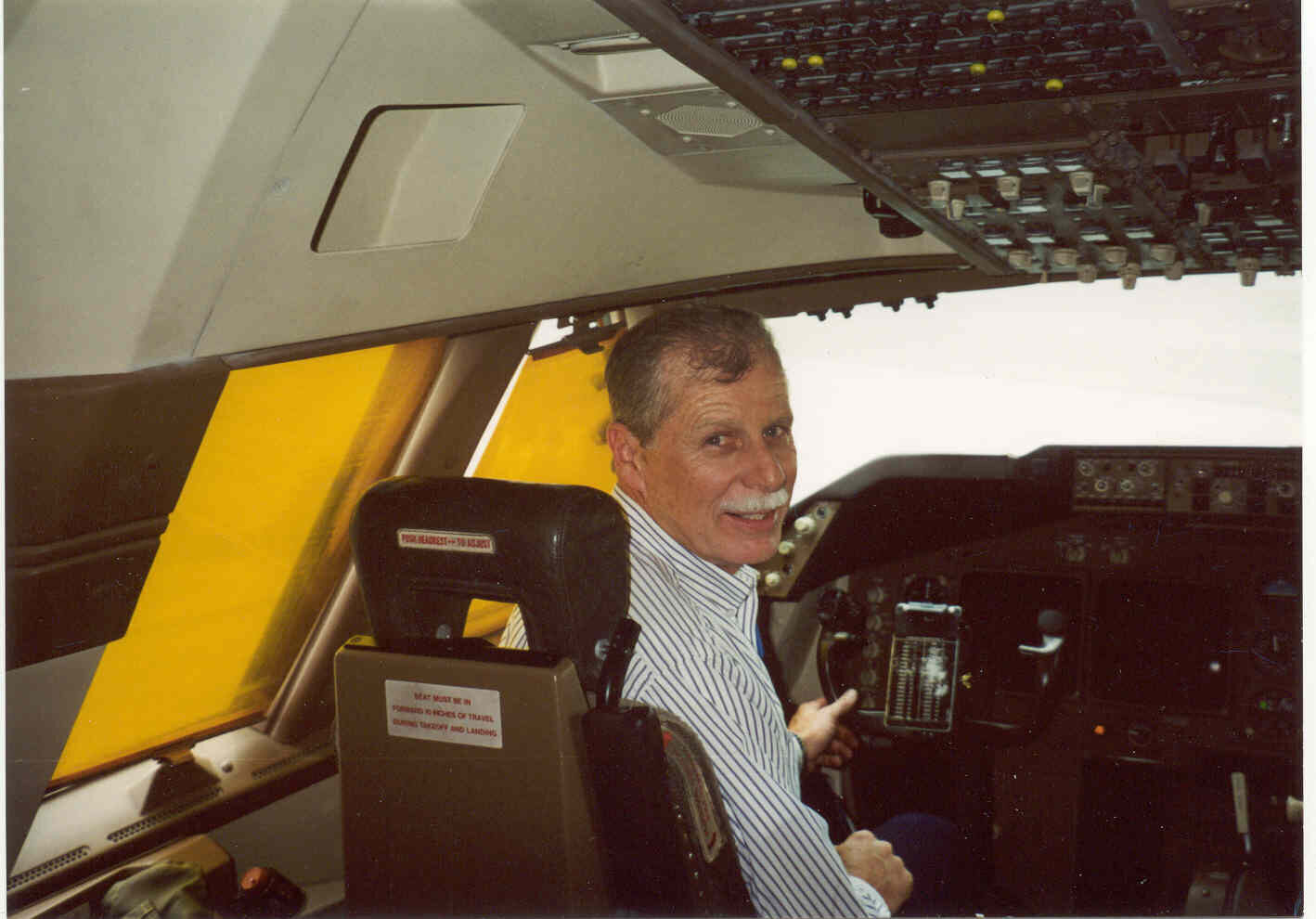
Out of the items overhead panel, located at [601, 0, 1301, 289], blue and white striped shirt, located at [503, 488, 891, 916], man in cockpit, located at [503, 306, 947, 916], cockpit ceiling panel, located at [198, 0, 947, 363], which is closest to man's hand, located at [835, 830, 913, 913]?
man in cockpit, located at [503, 306, 947, 916]

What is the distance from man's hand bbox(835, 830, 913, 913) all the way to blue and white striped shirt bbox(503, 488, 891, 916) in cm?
12

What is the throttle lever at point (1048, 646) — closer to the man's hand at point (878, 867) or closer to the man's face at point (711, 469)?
the man's face at point (711, 469)

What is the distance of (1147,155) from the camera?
1660 millimetres

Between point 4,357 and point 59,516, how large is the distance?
0.31 m

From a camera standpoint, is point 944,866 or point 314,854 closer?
point 944,866

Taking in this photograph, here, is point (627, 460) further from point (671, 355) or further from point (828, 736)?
point (828, 736)

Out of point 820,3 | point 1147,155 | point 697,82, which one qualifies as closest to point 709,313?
point 697,82

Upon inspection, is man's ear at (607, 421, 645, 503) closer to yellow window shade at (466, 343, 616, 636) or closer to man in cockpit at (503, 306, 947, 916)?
man in cockpit at (503, 306, 947, 916)

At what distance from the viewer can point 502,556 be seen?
1500 mm

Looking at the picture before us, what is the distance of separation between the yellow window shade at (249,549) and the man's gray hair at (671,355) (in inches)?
31.6

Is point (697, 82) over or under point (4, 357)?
over

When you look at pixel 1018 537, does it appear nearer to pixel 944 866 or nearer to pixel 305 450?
pixel 944 866

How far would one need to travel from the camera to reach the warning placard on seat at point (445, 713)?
4.99ft

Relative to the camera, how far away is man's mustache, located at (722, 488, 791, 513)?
235cm
